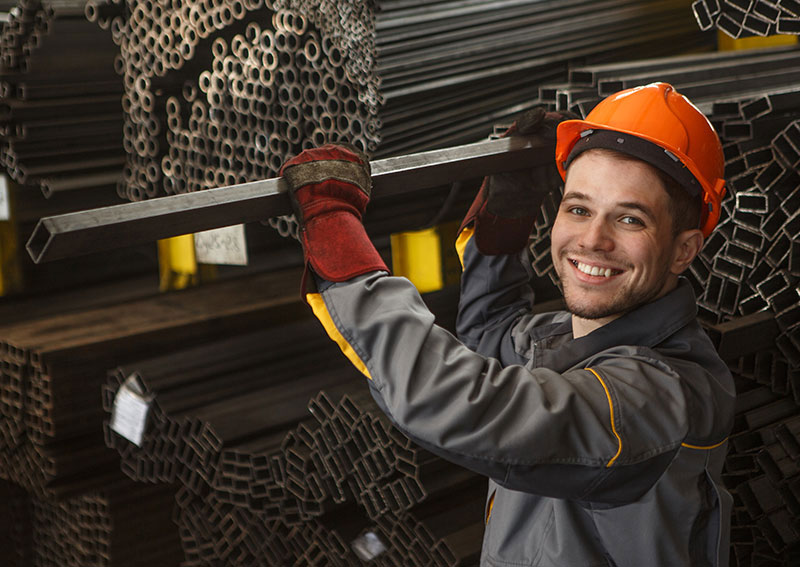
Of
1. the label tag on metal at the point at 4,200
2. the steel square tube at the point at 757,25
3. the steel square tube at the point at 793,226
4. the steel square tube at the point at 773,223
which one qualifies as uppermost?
the label tag on metal at the point at 4,200

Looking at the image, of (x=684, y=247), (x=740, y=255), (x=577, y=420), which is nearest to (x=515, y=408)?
(x=577, y=420)

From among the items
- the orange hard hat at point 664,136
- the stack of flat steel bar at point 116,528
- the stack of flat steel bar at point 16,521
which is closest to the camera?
the orange hard hat at point 664,136

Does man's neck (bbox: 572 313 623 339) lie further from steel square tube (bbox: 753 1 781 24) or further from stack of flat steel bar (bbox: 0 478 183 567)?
stack of flat steel bar (bbox: 0 478 183 567)

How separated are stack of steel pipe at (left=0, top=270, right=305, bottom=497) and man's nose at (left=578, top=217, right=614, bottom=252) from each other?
1.51 meters

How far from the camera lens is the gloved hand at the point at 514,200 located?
2053 mm

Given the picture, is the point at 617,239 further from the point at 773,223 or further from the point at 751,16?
the point at 751,16

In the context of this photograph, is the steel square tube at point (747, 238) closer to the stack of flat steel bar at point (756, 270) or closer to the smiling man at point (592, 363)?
the stack of flat steel bar at point (756, 270)

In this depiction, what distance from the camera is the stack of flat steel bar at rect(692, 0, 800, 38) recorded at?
6.42ft

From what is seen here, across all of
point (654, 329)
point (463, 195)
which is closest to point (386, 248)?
point (463, 195)

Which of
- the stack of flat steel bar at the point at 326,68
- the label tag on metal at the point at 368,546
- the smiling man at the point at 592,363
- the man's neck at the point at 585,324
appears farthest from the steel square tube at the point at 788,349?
the label tag on metal at the point at 368,546

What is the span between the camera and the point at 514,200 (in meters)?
2.15

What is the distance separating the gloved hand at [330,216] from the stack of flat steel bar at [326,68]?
77 cm

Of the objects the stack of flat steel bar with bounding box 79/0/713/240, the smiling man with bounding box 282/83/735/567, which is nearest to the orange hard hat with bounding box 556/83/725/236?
the smiling man with bounding box 282/83/735/567

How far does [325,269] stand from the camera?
1573 millimetres
